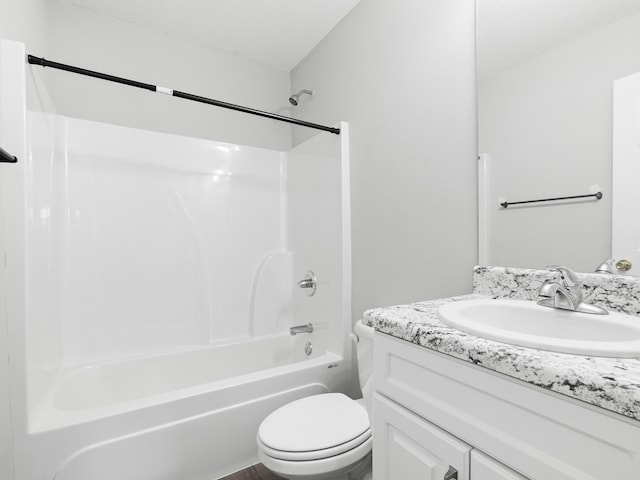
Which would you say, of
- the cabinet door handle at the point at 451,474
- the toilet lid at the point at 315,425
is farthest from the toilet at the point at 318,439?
the cabinet door handle at the point at 451,474

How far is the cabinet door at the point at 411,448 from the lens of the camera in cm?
65

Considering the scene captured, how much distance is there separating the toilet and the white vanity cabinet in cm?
28

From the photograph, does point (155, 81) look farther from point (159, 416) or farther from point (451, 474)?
point (451, 474)

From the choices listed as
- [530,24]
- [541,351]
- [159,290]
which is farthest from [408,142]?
[159,290]

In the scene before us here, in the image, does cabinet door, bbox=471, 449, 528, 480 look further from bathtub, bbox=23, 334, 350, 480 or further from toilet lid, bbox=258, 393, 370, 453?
bathtub, bbox=23, 334, 350, 480

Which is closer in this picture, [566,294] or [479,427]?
[479,427]

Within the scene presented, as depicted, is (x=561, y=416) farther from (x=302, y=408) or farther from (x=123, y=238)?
(x=123, y=238)

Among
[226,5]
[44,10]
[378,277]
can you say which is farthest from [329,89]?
[44,10]

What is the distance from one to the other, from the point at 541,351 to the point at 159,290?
2.00 metres

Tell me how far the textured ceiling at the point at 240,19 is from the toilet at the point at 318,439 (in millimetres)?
1857

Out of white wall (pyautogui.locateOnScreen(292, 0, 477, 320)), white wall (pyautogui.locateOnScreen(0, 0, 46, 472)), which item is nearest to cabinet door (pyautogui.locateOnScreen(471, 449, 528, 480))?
white wall (pyautogui.locateOnScreen(292, 0, 477, 320))

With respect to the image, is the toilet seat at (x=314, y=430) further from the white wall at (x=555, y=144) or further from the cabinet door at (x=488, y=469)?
the white wall at (x=555, y=144)

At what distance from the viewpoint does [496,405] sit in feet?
1.91

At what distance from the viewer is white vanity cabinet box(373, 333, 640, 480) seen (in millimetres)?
460
